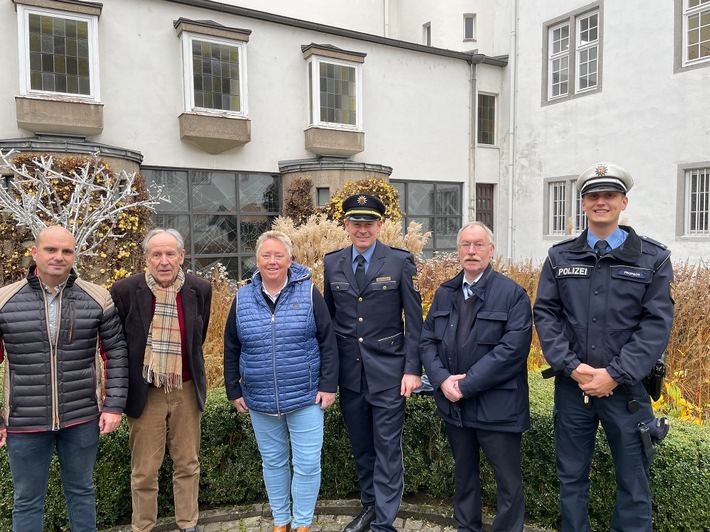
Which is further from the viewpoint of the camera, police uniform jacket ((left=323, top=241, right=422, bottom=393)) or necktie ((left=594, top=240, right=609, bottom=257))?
police uniform jacket ((left=323, top=241, right=422, bottom=393))

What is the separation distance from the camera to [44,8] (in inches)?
381

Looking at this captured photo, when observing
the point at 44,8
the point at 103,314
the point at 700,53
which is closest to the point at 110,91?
the point at 44,8

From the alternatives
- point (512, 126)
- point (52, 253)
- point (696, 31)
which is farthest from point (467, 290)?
point (512, 126)

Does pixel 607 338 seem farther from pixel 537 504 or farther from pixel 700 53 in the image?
pixel 700 53

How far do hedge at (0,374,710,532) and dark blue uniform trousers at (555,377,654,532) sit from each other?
40 cm

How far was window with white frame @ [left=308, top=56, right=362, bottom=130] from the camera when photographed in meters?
12.5

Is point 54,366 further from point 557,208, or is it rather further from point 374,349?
point 557,208

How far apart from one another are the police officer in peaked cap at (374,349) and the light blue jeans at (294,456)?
0.33 metres

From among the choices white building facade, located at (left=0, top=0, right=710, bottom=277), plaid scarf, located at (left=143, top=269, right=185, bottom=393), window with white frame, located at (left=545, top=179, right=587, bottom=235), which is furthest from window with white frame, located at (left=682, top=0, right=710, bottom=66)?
plaid scarf, located at (left=143, top=269, right=185, bottom=393)

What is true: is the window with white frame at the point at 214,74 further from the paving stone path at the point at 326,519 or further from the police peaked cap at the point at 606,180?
the police peaked cap at the point at 606,180

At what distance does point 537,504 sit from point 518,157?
13.1 m

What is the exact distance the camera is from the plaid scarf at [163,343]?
293 centimetres

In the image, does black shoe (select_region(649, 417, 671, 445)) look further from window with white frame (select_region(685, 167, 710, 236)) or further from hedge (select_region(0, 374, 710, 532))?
window with white frame (select_region(685, 167, 710, 236))

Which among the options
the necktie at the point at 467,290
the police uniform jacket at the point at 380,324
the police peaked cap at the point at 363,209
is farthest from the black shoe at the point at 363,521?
the police peaked cap at the point at 363,209
